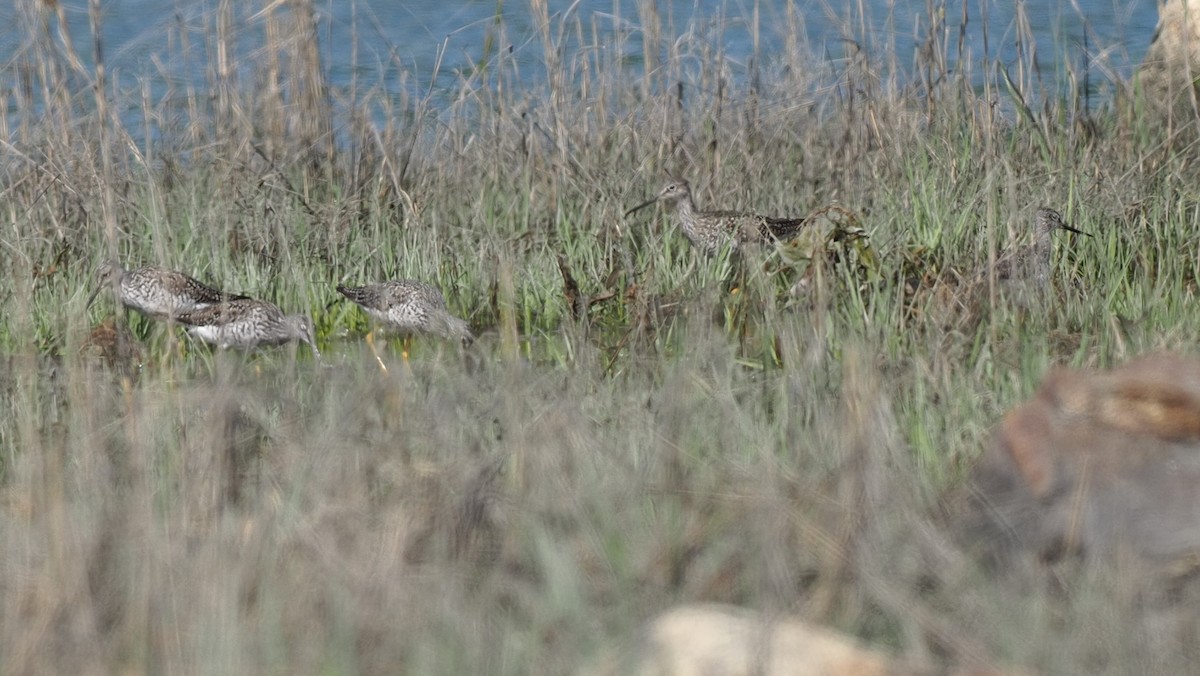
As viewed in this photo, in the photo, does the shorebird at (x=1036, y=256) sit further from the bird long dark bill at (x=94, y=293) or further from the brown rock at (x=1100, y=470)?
the bird long dark bill at (x=94, y=293)

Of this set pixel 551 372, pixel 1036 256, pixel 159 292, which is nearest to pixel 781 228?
pixel 1036 256

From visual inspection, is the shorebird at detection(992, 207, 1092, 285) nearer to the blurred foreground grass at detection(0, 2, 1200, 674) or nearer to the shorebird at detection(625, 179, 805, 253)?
the blurred foreground grass at detection(0, 2, 1200, 674)

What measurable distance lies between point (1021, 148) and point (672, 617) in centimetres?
475

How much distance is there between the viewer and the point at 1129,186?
632 centimetres

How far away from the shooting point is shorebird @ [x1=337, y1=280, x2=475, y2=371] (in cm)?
555

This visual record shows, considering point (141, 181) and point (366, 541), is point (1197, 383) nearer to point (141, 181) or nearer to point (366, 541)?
point (366, 541)

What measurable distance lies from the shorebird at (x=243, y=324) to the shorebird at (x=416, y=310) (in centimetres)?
24

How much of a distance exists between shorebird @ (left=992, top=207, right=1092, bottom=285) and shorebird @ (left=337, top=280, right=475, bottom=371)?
5.65 feet

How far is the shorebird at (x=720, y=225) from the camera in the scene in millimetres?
6293

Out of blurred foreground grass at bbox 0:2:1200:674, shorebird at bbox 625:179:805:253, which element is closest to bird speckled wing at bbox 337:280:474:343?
blurred foreground grass at bbox 0:2:1200:674

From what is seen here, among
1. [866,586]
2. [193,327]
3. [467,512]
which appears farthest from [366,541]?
[193,327]

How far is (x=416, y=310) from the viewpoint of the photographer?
5.66m

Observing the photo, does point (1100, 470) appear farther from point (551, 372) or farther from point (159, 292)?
point (159, 292)

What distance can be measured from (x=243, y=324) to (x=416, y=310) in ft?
1.87
